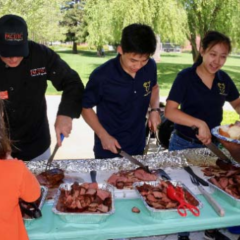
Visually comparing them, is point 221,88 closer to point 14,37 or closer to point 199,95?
point 199,95

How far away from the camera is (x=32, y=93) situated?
226 centimetres

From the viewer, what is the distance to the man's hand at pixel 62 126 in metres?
1.99

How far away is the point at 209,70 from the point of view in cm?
244

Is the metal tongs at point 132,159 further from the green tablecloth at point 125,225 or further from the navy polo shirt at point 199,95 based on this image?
the navy polo shirt at point 199,95

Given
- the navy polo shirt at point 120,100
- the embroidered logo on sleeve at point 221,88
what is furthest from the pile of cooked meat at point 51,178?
the embroidered logo on sleeve at point 221,88

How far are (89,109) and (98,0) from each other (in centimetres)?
937

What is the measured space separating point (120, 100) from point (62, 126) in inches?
19.8

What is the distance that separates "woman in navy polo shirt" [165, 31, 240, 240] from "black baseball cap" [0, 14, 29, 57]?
1133mm

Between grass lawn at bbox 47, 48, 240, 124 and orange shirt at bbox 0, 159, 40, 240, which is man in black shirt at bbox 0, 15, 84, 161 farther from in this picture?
grass lawn at bbox 47, 48, 240, 124

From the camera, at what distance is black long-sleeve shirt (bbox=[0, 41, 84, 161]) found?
217 cm

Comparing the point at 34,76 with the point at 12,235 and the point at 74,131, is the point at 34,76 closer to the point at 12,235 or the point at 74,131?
the point at 12,235

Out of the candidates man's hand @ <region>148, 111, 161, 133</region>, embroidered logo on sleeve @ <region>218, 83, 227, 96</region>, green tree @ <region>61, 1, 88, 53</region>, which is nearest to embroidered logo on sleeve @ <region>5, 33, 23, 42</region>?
man's hand @ <region>148, 111, 161, 133</region>

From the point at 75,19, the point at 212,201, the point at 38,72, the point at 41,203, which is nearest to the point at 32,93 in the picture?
the point at 38,72

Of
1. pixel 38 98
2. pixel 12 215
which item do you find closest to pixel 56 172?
pixel 38 98
